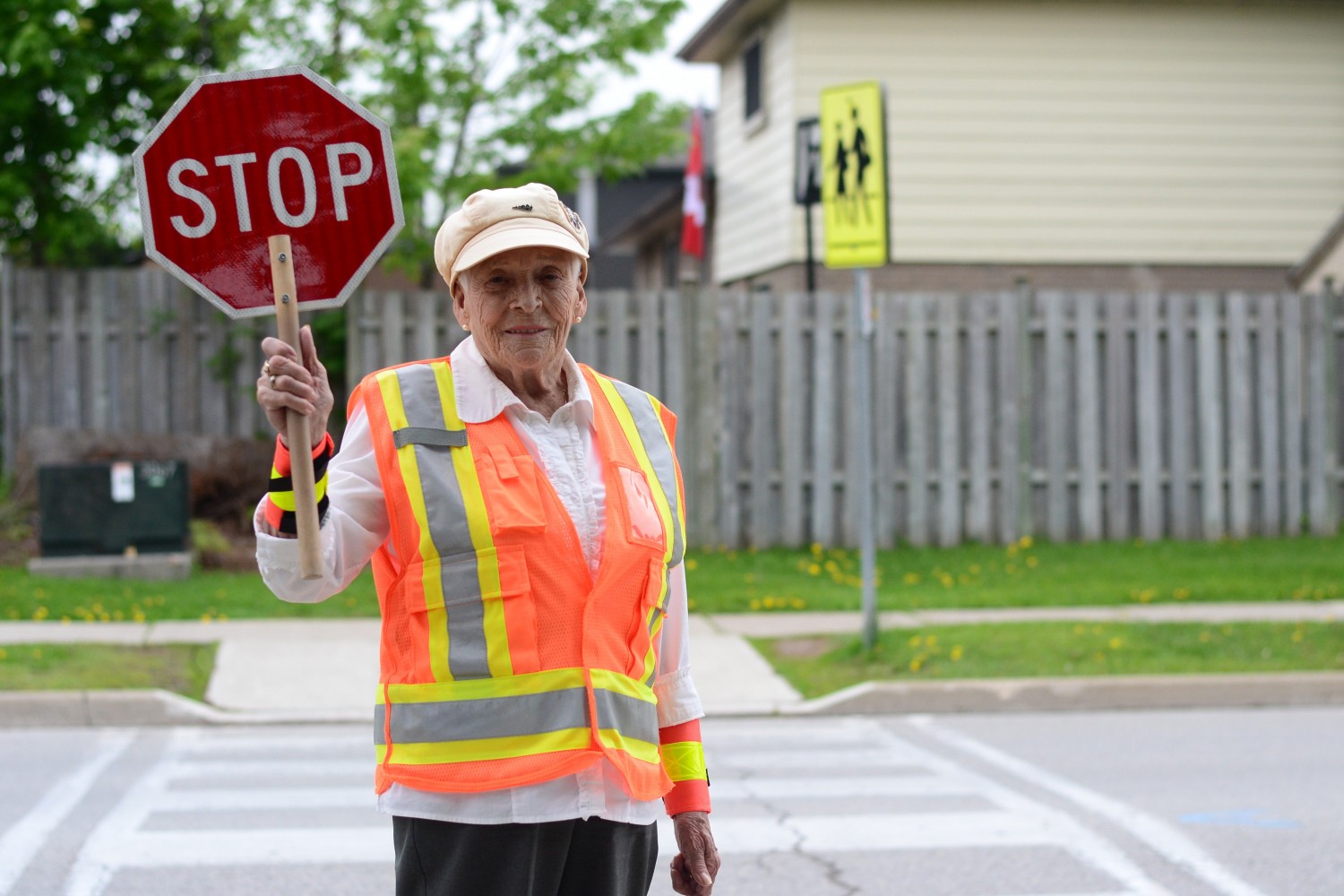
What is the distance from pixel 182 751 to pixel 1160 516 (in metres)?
9.47

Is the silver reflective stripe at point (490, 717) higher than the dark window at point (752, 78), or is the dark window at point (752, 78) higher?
the dark window at point (752, 78)

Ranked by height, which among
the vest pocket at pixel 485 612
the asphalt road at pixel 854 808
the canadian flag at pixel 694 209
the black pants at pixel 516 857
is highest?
the canadian flag at pixel 694 209

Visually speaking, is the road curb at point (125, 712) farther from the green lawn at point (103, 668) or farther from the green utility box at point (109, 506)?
the green utility box at point (109, 506)

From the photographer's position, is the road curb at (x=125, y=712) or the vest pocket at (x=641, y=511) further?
the road curb at (x=125, y=712)

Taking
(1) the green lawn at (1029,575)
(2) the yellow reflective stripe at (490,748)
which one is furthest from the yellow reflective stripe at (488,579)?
(1) the green lawn at (1029,575)

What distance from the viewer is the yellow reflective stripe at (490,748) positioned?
2.59 meters

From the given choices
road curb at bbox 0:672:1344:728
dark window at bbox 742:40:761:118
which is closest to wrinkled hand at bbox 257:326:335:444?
road curb at bbox 0:672:1344:728

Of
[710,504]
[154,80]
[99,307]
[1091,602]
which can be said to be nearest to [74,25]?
[154,80]

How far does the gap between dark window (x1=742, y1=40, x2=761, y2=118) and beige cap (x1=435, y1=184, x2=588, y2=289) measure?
53.3ft

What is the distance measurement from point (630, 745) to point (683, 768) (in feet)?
1.07

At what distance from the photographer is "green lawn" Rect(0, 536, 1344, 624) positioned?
429 inches

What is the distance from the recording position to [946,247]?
56.7 ft

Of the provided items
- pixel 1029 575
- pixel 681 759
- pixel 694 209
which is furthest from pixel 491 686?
pixel 694 209

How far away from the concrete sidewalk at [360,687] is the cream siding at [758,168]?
814cm
